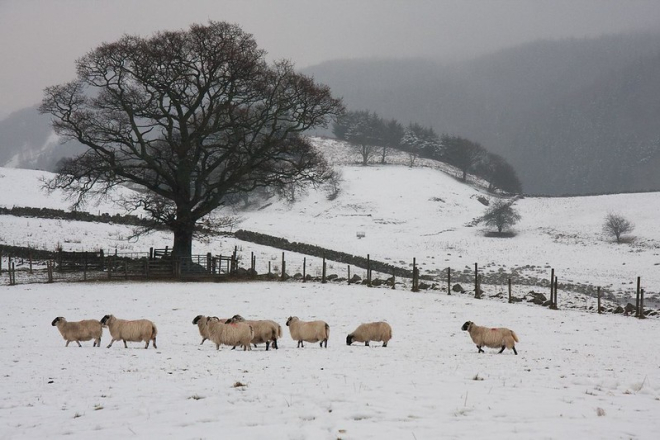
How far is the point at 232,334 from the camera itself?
48.2ft

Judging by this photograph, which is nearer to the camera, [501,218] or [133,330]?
[133,330]

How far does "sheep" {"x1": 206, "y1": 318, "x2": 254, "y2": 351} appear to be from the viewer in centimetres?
1467

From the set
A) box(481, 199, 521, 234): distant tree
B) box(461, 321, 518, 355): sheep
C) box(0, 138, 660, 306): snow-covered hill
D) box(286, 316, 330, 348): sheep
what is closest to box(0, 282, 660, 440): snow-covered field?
box(286, 316, 330, 348): sheep

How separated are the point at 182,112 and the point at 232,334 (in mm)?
23860

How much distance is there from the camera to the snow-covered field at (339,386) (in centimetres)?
714

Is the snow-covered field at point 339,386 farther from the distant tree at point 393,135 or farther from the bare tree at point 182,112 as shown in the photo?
the distant tree at point 393,135

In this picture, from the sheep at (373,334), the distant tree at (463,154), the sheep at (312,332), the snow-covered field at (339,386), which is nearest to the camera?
the snow-covered field at (339,386)

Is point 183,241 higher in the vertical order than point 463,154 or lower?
lower

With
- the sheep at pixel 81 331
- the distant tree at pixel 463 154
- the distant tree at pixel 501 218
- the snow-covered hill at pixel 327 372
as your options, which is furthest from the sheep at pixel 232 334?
the distant tree at pixel 463 154

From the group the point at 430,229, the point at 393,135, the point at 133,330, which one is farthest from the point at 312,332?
the point at 393,135

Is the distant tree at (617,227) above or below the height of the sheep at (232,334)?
above

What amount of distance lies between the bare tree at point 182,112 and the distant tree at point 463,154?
3054 inches

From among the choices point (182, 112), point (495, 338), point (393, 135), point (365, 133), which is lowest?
point (495, 338)

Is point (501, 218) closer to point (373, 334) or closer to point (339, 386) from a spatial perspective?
point (373, 334)
